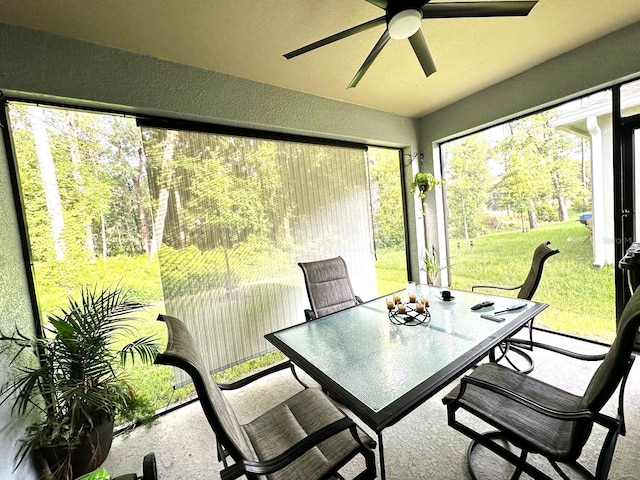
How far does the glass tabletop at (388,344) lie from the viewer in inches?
51.1

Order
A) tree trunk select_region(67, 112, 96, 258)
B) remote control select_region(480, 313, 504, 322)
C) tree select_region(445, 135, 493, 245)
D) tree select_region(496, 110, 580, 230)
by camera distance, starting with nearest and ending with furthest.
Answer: remote control select_region(480, 313, 504, 322) < tree trunk select_region(67, 112, 96, 258) < tree select_region(496, 110, 580, 230) < tree select_region(445, 135, 493, 245)

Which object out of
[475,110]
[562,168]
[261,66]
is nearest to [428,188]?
[475,110]

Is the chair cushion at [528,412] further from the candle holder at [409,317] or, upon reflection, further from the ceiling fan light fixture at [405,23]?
the ceiling fan light fixture at [405,23]

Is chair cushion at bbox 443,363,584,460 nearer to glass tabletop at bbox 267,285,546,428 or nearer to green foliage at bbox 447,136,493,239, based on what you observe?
glass tabletop at bbox 267,285,546,428

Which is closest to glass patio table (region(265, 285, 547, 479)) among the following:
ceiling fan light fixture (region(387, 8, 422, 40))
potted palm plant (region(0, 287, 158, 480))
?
potted palm plant (region(0, 287, 158, 480))

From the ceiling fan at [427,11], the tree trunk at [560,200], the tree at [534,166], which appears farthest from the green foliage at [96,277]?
the tree trunk at [560,200]

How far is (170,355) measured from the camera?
898 mm

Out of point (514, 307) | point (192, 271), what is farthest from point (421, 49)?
point (192, 271)

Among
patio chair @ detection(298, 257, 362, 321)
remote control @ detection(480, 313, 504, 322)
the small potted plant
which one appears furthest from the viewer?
the small potted plant

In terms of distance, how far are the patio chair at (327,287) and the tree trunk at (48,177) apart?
181cm

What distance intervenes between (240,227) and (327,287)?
1.02m

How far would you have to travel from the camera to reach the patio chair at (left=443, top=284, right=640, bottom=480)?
3.51 feet

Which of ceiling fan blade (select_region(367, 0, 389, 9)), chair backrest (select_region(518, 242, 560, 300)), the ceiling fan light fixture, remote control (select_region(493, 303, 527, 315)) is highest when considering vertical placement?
ceiling fan blade (select_region(367, 0, 389, 9))

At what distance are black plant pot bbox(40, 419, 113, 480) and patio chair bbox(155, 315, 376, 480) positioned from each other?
995 millimetres
